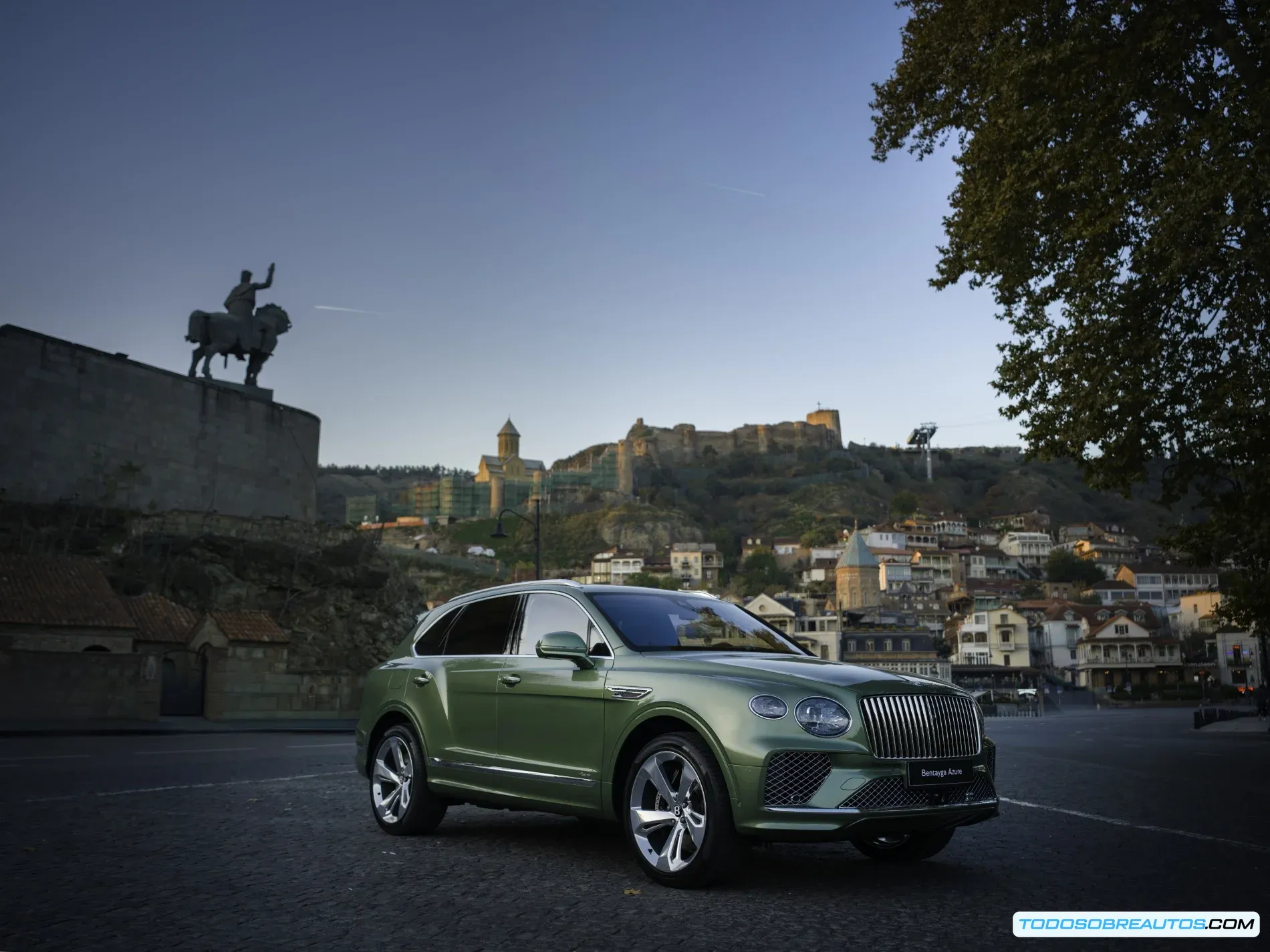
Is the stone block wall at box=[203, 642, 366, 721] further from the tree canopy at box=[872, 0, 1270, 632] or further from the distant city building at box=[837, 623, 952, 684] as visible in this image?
the distant city building at box=[837, 623, 952, 684]

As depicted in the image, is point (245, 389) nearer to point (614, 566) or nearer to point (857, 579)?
point (857, 579)

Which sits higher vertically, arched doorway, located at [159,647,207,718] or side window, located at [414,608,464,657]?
side window, located at [414,608,464,657]

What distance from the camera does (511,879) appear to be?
615 centimetres

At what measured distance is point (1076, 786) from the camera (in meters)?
12.6

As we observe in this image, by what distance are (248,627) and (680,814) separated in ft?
104

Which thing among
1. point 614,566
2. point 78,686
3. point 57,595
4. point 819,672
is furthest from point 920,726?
point 614,566

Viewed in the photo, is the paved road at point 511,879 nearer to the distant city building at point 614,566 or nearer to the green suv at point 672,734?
the green suv at point 672,734

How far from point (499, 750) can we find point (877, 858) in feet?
7.85

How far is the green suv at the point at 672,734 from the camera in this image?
561 cm

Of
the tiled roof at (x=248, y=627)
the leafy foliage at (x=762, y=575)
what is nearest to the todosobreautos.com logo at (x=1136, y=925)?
the tiled roof at (x=248, y=627)

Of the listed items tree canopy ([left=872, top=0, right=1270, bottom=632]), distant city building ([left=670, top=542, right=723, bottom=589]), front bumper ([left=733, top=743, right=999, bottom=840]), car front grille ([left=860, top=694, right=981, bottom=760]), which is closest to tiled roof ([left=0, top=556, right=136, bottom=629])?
tree canopy ([left=872, top=0, right=1270, bottom=632])

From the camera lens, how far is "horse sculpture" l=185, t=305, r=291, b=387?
181 feet

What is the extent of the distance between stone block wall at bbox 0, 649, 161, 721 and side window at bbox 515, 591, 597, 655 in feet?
70.9

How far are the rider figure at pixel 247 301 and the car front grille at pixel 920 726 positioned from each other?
5408 centimetres
